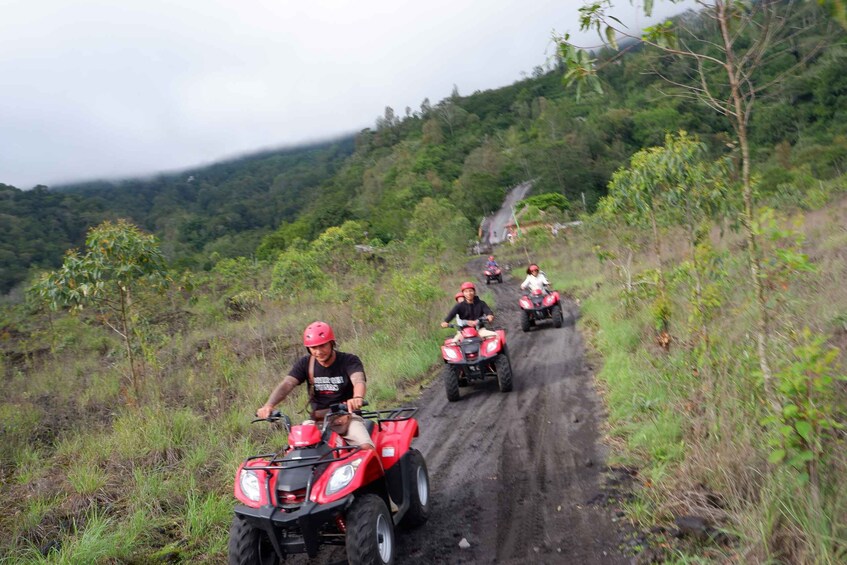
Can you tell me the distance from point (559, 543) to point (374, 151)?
118 meters

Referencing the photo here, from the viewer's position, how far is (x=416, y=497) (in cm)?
433

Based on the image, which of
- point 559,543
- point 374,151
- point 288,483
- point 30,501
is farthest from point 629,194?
point 374,151

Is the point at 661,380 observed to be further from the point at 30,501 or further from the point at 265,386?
the point at 30,501

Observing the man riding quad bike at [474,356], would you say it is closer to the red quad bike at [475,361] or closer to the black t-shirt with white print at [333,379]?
the red quad bike at [475,361]

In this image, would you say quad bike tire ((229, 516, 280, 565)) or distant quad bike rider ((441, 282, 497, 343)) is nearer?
quad bike tire ((229, 516, 280, 565))

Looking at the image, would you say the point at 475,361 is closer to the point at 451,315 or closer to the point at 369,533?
the point at 451,315

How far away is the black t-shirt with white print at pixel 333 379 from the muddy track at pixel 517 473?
1171 mm

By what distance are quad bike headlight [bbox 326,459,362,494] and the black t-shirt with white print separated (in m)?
1.01

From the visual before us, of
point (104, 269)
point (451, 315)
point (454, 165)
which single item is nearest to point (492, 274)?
point (451, 315)

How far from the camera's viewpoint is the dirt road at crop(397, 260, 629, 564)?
3.93 m

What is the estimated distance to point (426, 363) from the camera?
10430 mm

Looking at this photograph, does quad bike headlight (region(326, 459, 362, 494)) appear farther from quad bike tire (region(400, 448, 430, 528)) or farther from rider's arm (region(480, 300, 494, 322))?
rider's arm (region(480, 300, 494, 322))

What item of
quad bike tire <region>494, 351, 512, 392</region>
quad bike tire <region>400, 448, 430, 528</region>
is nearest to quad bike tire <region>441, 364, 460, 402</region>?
quad bike tire <region>494, 351, 512, 392</region>

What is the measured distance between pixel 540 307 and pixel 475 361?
5.04m
